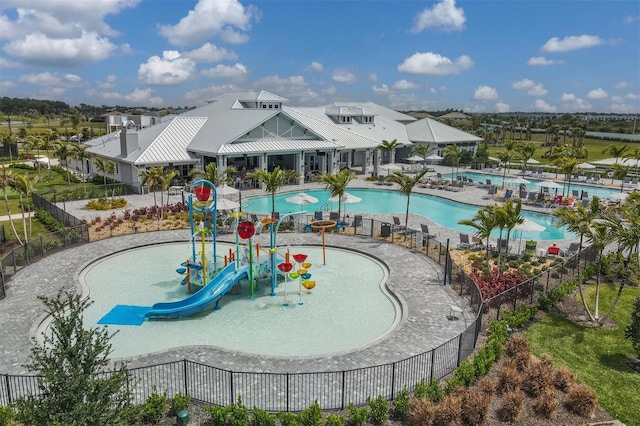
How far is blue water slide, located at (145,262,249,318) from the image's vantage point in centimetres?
1675

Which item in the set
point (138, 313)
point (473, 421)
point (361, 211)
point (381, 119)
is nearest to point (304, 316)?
point (138, 313)

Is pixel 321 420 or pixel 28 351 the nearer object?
pixel 321 420

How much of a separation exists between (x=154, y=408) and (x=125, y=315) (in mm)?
7111

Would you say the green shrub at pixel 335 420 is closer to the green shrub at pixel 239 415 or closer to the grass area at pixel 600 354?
the green shrub at pixel 239 415

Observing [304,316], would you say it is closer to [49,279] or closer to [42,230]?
[49,279]

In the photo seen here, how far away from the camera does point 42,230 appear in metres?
28.2

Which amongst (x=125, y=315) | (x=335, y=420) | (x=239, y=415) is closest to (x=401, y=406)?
(x=335, y=420)

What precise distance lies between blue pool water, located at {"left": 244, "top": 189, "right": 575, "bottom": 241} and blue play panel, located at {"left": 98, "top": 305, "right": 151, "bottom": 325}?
61.1ft

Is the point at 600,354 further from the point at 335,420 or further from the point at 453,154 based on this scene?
the point at 453,154

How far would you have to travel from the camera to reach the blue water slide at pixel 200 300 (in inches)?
659

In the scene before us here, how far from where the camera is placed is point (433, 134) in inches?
2475

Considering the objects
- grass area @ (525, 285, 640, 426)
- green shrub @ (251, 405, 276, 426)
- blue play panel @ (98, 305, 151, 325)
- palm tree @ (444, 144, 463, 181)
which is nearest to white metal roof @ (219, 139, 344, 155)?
palm tree @ (444, 144, 463, 181)

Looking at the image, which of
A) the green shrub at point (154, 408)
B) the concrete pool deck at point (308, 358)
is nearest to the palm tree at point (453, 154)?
the concrete pool deck at point (308, 358)

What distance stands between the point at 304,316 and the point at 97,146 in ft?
134
